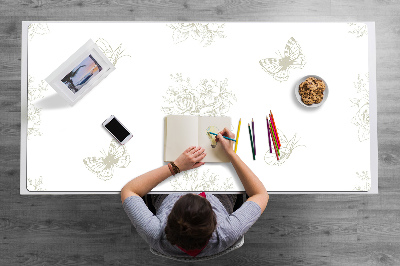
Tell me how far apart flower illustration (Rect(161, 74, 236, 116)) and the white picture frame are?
0.72ft

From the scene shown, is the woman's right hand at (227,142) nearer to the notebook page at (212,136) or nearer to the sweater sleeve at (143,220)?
the notebook page at (212,136)

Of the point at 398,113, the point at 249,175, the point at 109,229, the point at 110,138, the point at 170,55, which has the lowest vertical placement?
the point at 109,229

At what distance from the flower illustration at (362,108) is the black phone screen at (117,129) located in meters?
0.76

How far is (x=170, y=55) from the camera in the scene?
1.10 meters

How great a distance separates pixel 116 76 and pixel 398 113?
58.2 inches

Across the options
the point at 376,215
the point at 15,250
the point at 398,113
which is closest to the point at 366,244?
the point at 376,215

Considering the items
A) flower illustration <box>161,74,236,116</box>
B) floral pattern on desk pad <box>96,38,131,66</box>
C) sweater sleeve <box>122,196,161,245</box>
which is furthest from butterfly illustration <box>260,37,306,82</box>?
sweater sleeve <box>122,196,161,245</box>

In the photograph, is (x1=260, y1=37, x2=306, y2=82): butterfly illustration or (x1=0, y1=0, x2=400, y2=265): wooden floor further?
(x1=0, y1=0, x2=400, y2=265): wooden floor

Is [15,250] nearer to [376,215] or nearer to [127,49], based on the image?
[127,49]

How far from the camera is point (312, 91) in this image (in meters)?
1.07

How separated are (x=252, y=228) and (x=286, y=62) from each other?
96 centimetres

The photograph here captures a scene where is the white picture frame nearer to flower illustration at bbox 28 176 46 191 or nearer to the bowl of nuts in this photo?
flower illustration at bbox 28 176 46 191

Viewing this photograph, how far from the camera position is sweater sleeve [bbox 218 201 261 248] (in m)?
0.98

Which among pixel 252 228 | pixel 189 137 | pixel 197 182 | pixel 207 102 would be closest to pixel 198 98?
pixel 207 102
